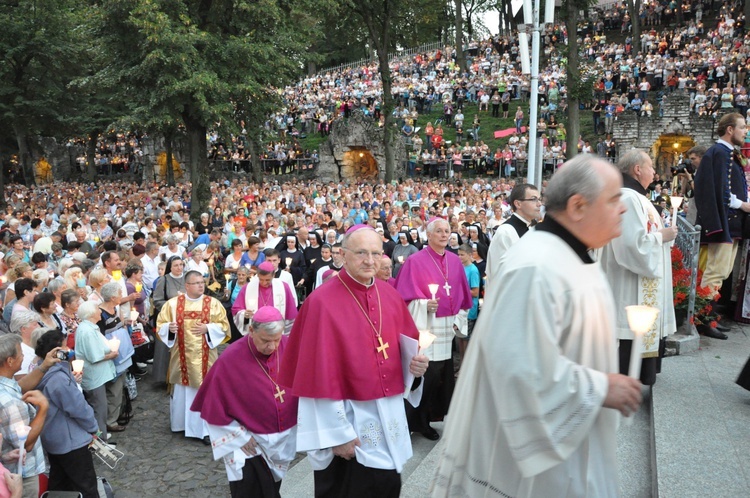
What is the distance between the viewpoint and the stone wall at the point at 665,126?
25.9m

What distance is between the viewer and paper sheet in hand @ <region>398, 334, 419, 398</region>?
399cm

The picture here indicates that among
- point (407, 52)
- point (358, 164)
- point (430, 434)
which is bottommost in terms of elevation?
point (430, 434)

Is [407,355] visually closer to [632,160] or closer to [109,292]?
[632,160]

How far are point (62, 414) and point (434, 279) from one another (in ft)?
11.1

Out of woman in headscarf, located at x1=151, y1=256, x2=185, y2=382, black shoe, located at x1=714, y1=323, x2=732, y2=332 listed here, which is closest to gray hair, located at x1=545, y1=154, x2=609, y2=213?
black shoe, located at x1=714, y1=323, x2=732, y2=332

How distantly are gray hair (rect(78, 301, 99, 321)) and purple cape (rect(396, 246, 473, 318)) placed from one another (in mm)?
2982

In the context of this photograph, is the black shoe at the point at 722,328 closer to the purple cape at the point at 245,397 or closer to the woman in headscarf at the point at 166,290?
the purple cape at the point at 245,397

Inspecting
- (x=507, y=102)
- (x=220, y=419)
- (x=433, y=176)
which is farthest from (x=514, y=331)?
(x=507, y=102)

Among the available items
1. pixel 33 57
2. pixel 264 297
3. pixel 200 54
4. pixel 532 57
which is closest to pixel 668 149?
pixel 532 57

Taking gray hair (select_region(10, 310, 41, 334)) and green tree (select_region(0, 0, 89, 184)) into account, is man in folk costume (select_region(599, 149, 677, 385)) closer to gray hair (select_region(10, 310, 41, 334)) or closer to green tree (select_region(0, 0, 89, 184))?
gray hair (select_region(10, 310, 41, 334))

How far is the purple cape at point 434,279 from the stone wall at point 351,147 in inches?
944

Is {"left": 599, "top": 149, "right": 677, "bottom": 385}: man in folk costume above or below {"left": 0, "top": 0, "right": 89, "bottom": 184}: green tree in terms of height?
below

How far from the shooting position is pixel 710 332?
657cm

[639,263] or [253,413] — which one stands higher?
[639,263]
